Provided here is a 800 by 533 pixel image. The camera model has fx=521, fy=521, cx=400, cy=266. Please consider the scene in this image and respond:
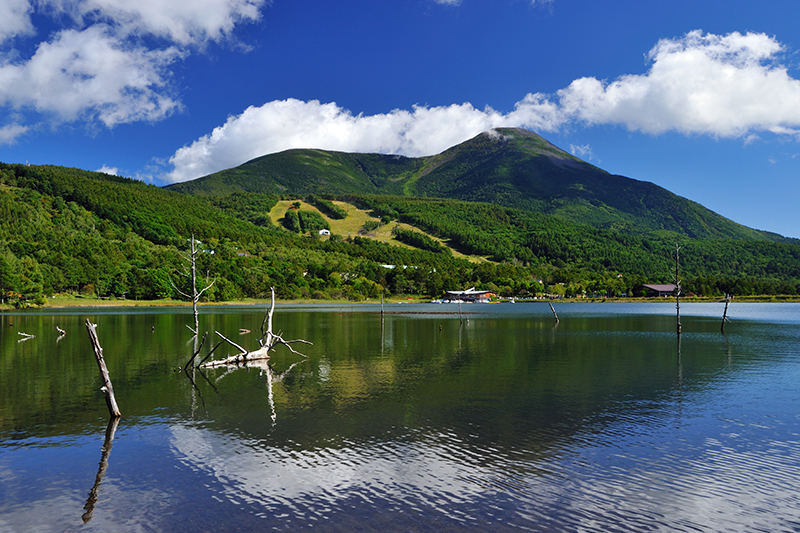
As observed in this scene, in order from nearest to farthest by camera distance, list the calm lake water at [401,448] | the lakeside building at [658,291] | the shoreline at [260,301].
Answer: the calm lake water at [401,448]
the shoreline at [260,301]
the lakeside building at [658,291]

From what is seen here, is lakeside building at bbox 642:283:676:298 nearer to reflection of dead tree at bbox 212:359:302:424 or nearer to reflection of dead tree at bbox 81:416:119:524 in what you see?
reflection of dead tree at bbox 212:359:302:424

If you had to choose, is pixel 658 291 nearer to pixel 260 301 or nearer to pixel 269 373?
pixel 260 301

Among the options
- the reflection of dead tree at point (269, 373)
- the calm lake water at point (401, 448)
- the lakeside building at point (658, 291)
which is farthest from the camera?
the lakeside building at point (658, 291)

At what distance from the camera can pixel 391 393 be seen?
23859mm

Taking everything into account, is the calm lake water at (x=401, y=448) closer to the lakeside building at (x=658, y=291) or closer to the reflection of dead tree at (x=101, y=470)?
the reflection of dead tree at (x=101, y=470)

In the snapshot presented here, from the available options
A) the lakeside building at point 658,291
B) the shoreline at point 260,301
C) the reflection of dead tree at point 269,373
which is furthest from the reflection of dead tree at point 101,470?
the lakeside building at point 658,291

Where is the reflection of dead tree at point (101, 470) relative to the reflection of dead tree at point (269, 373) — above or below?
above

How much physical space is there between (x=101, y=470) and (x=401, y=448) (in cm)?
805

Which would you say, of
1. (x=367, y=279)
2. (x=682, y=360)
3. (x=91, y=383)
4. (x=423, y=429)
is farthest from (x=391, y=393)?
(x=367, y=279)

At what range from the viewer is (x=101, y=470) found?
1355 centimetres

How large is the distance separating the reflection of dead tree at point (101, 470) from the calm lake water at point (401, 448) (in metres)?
0.07

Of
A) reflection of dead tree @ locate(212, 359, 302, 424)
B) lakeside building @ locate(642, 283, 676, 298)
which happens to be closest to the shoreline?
lakeside building @ locate(642, 283, 676, 298)

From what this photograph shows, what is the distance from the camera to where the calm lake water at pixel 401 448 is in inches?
430

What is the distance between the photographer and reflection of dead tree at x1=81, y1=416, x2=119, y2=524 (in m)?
11.0
